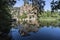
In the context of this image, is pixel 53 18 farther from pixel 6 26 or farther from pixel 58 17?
pixel 6 26

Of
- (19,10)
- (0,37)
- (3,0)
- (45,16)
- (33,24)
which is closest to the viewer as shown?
(3,0)

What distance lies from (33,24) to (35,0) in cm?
1628

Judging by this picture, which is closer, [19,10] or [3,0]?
[3,0]

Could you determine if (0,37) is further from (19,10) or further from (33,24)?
(19,10)

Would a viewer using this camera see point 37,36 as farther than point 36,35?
No

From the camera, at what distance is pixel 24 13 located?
34531 millimetres

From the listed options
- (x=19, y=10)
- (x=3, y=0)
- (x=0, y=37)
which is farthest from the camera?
(x=19, y=10)

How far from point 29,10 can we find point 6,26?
69.4 ft

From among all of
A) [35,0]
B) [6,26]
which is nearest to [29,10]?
[35,0]

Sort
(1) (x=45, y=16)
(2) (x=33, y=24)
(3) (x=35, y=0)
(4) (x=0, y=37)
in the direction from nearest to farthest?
(4) (x=0, y=37), (3) (x=35, y=0), (2) (x=33, y=24), (1) (x=45, y=16)

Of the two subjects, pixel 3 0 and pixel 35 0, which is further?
pixel 35 0

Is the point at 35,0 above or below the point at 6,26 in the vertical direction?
above

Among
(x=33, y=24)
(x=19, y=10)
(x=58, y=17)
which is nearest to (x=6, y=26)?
(x=33, y=24)

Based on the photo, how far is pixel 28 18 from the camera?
34.0 meters
